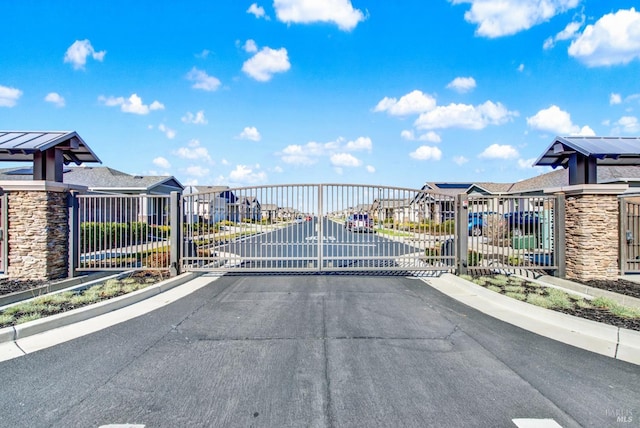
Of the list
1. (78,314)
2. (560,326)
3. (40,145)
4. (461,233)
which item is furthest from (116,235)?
(560,326)

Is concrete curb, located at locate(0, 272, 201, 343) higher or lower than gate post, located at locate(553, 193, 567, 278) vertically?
lower

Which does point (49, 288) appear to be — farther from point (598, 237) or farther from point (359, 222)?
point (598, 237)

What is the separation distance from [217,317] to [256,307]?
2.79 ft

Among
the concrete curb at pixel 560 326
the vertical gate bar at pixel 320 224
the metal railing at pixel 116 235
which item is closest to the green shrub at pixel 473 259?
the concrete curb at pixel 560 326

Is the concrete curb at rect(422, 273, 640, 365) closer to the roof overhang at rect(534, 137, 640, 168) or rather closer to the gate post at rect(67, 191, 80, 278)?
the roof overhang at rect(534, 137, 640, 168)

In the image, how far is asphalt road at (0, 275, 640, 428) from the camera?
3234mm

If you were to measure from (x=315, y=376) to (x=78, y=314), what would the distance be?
14.2 feet

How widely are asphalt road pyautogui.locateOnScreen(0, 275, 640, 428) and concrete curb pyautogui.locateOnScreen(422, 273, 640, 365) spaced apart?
0.35 metres

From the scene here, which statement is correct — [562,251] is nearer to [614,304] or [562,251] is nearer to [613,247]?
[613,247]

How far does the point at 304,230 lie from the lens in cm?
1027

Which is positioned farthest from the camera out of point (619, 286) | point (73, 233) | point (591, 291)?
point (73, 233)

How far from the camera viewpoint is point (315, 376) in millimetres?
3965

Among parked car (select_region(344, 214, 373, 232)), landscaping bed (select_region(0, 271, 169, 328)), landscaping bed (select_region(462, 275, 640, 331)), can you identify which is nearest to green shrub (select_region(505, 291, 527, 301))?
landscaping bed (select_region(462, 275, 640, 331))

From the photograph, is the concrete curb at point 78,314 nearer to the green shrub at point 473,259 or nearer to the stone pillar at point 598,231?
the green shrub at point 473,259
